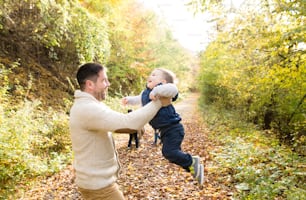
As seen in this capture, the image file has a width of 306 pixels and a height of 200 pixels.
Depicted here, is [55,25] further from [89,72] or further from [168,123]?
[89,72]

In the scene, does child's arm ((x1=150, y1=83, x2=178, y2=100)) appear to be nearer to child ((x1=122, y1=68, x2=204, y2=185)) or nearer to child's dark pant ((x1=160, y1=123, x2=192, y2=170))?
child ((x1=122, y1=68, x2=204, y2=185))

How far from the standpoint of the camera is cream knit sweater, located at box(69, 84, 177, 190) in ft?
7.37

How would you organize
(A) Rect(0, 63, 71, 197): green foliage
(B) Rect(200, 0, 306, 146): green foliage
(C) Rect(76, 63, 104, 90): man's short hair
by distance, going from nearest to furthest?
(C) Rect(76, 63, 104, 90): man's short hair
(A) Rect(0, 63, 71, 197): green foliage
(B) Rect(200, 0, 306, 146): green foliage

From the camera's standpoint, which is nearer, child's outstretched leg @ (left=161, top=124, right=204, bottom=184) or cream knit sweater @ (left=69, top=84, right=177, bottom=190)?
cream knit sweater @ (left=69, top=84, right=177, bottom=190)

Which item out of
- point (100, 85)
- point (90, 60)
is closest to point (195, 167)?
point (100, 85)

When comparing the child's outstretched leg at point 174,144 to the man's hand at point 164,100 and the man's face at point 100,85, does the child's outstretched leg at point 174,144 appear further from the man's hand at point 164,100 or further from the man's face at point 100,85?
the man's face at point 100,85

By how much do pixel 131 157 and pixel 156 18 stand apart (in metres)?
16.0

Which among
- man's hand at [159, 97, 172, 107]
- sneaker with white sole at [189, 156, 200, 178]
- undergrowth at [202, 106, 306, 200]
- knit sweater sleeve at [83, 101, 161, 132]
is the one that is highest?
man's hand at [159, 97, 172, 107]

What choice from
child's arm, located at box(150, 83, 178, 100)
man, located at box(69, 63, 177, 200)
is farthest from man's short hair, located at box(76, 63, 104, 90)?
child's arm, located at box(150, 83, 178, 100)

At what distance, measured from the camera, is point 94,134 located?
2.39 m

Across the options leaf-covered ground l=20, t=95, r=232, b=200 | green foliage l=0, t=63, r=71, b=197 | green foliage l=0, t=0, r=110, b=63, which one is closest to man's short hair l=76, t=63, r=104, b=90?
leaf-covered ground l=20, t=95, r=232, b=200

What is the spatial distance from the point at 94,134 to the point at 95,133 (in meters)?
0.01

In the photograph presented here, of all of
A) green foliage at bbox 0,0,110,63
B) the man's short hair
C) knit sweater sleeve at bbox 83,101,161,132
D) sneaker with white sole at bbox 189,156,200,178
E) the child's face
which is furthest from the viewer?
green foliage at bbox 0,0,110,63

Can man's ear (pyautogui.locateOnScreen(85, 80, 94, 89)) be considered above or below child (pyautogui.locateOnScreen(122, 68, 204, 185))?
above
